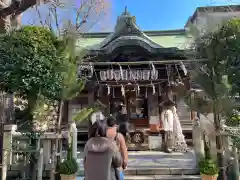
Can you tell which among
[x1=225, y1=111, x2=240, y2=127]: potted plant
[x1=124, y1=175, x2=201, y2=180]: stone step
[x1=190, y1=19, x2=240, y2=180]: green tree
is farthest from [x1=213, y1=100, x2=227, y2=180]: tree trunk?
[x1=225, y1=111, x2=240, y2=127]: potted plant

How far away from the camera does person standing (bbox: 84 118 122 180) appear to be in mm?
3586

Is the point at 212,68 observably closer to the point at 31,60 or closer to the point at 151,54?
the point at 31,60

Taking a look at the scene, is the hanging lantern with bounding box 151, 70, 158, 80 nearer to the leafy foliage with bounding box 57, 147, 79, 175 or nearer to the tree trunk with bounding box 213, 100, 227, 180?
the tree trunk with bounding box 213, 100, 227, 180

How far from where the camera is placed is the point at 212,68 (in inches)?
229

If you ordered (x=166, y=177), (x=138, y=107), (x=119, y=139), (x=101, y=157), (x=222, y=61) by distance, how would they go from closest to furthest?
(x=101, y=157), (x=119, y=139), (x=222, y=61), (x=166, y=177), (x=138, y=107)

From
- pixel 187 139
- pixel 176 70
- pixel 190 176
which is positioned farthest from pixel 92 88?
pixel 190 176

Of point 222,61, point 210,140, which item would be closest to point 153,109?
point 210,140

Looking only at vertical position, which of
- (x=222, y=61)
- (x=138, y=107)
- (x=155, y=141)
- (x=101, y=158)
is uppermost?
(x=222, y=61)

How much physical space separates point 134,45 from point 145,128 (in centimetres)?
413

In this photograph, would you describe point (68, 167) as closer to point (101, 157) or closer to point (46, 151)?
point (46, 151)

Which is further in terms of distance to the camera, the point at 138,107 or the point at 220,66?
the point at 138,107

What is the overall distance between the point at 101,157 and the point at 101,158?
0.05ft

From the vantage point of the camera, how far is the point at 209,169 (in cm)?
520

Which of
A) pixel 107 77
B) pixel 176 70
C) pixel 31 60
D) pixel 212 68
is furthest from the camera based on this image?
pixel 176 70
